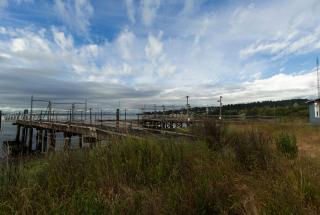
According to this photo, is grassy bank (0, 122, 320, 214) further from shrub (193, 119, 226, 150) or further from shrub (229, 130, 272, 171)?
shrub (193, 119, 226, 150)

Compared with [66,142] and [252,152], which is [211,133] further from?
[66,142]

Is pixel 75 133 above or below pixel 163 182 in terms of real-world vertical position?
below

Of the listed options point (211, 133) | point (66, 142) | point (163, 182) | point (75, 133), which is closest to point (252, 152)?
point (211, 133)

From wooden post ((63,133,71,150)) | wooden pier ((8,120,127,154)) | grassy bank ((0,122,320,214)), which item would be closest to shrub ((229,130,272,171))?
grassy bank ((0,122,320,214))

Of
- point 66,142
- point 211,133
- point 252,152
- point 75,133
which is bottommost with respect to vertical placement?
point 75,133

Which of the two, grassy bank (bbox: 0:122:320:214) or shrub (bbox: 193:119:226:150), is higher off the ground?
shrub (bbox: 193:119:226:150)

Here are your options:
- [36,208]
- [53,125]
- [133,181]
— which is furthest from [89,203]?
[53,125]

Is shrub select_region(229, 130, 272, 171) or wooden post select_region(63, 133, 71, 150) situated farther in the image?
wooden post select_region(63, 133, 71, 150)

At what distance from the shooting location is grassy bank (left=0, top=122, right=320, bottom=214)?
11.8 ft

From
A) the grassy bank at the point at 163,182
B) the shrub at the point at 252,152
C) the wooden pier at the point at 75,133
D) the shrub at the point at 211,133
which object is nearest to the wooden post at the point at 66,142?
the wooden pier at the point at 75,133

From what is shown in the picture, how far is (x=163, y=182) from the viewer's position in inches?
196

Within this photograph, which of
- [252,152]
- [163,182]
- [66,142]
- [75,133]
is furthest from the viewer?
[75,133]

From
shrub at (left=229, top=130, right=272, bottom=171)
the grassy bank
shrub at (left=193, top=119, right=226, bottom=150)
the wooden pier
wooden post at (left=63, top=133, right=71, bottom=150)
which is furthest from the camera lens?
the wooden pier

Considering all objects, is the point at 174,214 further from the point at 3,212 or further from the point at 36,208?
the point at 3,212
